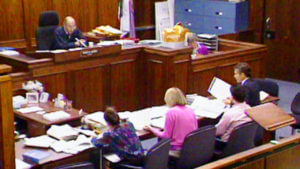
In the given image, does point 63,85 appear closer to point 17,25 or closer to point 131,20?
point 17,25

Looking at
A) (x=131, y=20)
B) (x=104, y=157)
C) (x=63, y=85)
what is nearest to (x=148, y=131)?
(x=104, y=157)

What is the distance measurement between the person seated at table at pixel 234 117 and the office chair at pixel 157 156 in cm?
89

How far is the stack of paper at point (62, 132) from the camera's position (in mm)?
4676

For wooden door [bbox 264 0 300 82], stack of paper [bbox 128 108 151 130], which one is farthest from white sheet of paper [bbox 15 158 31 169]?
wooden door [bbox 264 0 300 82]

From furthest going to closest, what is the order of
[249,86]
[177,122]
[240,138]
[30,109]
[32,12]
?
[32,12] → [249,86] → [30,109] → [240,138] → [177,122]

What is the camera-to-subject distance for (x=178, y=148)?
4758 millimetres

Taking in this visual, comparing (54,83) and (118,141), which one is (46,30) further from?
(118,141)

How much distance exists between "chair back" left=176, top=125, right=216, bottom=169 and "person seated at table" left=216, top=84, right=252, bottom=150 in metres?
0.31

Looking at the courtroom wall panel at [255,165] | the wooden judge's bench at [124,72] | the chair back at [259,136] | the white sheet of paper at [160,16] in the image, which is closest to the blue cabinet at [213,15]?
the white sheet of paper at [160,16]

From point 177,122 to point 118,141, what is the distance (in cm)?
62

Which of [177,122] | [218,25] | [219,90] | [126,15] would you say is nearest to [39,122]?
[177,122]

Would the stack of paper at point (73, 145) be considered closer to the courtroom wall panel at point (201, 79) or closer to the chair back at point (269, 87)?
the chair back at point (269, 87)

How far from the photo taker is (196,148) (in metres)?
4.57

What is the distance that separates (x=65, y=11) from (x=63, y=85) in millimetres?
2737
